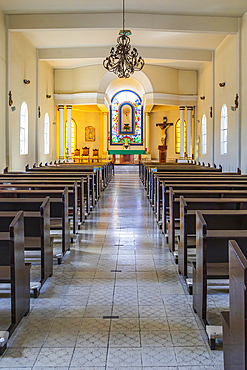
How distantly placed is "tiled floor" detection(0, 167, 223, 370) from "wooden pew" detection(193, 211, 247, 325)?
8.3 inches

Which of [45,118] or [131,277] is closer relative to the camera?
[131,277]

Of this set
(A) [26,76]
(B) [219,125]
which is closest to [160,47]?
(B) [219,125]

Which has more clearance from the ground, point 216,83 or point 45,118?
point 216,83

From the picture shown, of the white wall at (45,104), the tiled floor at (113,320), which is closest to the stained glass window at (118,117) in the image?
the white wall at (45,104)

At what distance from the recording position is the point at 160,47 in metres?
14.8

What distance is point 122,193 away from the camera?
1094 cm

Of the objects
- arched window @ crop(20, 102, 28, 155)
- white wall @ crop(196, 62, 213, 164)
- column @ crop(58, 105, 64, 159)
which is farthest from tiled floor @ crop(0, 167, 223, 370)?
column @ crop(58, 105, 64, 159)

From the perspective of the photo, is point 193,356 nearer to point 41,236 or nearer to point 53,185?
point 41,236

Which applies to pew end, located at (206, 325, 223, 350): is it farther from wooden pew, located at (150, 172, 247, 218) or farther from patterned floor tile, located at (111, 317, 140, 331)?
wooden pew, located at (150, 172, 247, 218)

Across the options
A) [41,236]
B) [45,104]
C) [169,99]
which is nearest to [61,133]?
[45,104]

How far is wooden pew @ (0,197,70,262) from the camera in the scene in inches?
156

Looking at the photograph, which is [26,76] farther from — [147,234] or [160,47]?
[147,234]

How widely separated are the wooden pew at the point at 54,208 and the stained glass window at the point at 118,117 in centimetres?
2102

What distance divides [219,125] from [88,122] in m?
11.0
